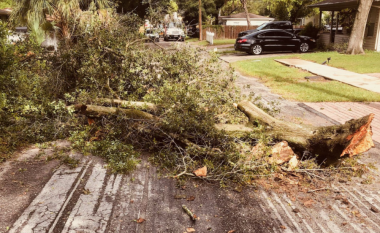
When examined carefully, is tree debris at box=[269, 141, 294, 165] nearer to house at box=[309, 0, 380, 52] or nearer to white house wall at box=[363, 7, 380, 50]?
house at box=[309, 0, 380, 52]

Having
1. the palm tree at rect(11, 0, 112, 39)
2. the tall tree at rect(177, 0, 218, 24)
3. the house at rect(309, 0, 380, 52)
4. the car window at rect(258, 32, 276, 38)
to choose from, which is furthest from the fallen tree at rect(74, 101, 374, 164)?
the tall tree at rect(177, 0, 218, 24)

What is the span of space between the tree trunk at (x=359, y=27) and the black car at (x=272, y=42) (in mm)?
2987

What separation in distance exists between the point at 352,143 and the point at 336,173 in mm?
543

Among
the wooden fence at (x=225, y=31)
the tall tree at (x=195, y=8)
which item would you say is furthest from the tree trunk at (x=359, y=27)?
the tall tree at (x=195, y=8)

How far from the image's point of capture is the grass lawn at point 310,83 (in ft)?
29.1

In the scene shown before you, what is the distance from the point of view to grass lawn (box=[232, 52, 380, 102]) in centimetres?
888

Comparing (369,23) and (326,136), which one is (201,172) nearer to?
(326,136)

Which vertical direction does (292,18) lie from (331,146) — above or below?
above

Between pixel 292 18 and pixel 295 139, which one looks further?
pixel 292 18

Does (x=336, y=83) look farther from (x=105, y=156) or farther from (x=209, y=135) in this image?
(x=105, y=156)

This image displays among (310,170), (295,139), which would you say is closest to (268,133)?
(295,139)

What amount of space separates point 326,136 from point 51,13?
707 cm

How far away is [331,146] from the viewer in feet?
14.4

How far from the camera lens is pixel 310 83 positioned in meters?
10.7
